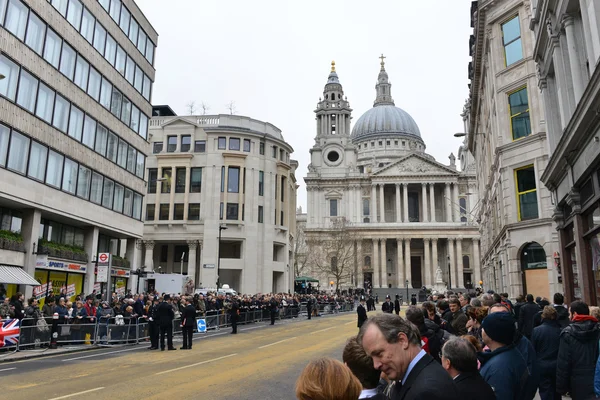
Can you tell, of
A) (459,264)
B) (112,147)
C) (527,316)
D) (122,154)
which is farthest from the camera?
(459,264)

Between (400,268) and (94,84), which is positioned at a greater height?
(94,84)

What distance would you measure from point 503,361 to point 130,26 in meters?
36.9

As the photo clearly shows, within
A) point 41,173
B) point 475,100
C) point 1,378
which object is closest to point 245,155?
point 475,100

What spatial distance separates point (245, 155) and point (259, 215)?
6.97 metres

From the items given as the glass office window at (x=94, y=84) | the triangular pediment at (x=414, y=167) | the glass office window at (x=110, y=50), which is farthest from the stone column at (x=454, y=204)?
the glass office window at (x=94, y=84)

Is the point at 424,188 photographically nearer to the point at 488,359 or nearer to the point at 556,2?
the point at 556,2

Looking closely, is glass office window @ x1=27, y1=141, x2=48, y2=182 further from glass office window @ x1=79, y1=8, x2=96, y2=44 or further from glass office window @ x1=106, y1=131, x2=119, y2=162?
glass office window @ x1=79, y1=8, x2=96, y2=44

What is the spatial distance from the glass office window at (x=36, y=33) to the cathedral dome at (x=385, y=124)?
111m

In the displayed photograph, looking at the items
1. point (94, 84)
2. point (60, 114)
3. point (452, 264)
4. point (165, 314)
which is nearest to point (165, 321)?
point (165, 314)

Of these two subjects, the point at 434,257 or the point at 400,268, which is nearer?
the point at 400,268

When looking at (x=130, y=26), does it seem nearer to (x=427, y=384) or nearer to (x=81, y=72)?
(x=81, y=72)

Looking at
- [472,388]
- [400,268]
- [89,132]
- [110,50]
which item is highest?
[110,50]

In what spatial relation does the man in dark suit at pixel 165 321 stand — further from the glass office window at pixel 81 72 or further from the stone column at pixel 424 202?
the stone column at pixel 424 202

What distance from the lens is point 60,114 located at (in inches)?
1059
